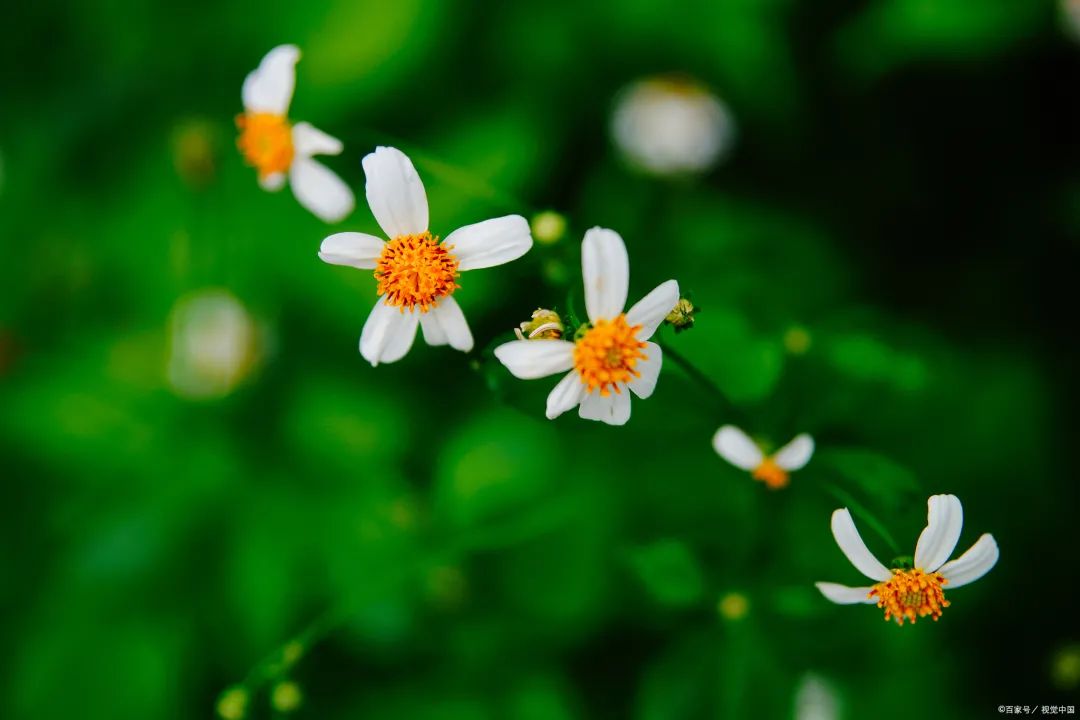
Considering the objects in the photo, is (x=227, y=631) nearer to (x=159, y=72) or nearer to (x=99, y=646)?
(x=99, y=646)

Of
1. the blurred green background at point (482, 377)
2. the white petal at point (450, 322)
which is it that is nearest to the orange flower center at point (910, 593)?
the blurred green background at point (482, 377)

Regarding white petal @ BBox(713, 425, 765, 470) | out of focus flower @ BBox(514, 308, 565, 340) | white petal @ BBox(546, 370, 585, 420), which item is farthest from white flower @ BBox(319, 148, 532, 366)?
white petal @ BBox(713, 425, 765, 470)

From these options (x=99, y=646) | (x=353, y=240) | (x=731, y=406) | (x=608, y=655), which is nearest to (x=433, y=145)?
(x=353, y=240)

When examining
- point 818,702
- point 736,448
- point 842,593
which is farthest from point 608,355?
point 818,702

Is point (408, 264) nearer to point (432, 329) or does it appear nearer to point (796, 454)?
point (432, 329)

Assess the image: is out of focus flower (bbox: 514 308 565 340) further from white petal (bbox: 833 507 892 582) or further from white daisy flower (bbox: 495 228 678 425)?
white petal (bbox: 833 507 892 582)
